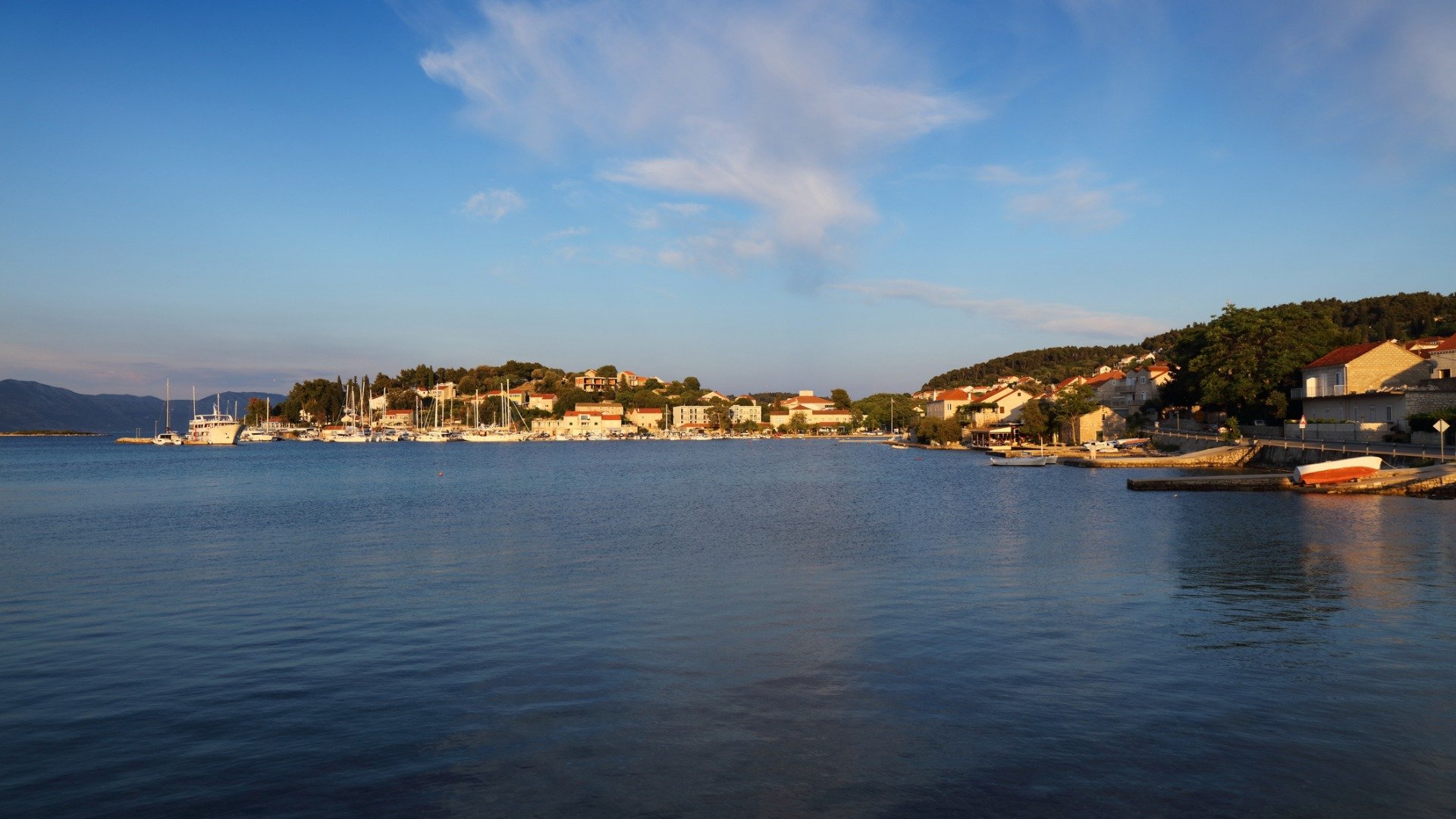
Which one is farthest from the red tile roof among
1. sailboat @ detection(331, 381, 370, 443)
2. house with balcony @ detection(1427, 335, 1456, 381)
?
sailboat @ detection(331, 381, 370, 443)

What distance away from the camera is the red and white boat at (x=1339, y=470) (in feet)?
131

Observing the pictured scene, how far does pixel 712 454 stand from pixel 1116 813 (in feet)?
350

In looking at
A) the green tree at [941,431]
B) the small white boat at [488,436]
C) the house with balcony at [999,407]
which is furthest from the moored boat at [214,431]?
the house with balcony at [999,407]

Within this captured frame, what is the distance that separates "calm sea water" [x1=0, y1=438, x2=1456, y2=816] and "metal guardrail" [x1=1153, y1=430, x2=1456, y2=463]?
52.9ft

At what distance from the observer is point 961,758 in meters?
9.31

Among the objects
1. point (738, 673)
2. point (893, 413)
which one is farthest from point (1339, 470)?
point (893, 413)

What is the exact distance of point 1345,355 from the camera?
56.0m

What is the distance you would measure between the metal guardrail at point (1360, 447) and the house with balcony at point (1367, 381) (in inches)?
104

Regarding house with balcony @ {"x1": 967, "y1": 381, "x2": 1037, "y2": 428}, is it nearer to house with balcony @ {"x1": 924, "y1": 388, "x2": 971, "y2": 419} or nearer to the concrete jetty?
house with balcony @ {"x1": 924, "y1": 388, "x2": 971, "y2": 419}

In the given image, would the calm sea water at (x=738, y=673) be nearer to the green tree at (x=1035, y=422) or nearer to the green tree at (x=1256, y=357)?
the green tree at (x=1256, y=357)

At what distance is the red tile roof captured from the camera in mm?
54438

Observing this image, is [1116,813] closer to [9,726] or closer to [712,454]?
[9,726]

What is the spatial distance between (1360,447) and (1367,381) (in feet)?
28.4

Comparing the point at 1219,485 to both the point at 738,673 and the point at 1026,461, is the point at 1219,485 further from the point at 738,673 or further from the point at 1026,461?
the point at 738,673
